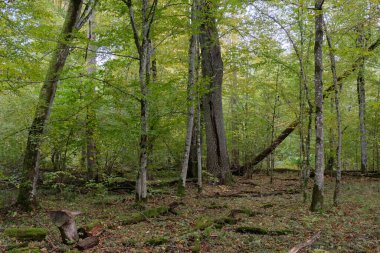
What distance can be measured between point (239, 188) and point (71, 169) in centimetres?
724

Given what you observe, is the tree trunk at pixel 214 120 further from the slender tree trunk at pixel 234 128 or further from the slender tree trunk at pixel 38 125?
the slender tree trunk at pixel 38 125

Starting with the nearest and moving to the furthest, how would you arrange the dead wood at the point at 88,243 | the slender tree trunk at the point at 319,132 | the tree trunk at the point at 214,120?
the dead wood at the point at 88,243 < the slender tree trunk at the point at 319,132 < the tree trunk at the point at 214,120

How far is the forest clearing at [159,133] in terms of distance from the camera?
5.66 metres

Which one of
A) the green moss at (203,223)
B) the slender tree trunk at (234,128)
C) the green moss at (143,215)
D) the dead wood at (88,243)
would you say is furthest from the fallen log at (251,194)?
the dead wood at (88,243)

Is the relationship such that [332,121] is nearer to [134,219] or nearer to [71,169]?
[134,219]

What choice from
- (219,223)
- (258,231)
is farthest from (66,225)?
(258,231)

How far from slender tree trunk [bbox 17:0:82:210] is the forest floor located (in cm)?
56

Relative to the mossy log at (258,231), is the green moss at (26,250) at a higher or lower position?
lower

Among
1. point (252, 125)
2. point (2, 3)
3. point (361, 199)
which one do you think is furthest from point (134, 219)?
point (252, 125)

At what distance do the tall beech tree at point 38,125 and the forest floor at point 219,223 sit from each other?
55cm

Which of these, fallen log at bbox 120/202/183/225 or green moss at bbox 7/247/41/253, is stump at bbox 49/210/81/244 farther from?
fallen log at bbox 120/202/183/225

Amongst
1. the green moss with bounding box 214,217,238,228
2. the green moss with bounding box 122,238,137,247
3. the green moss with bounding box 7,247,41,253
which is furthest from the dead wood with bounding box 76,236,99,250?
the green moss with bounding box 214,217,238,228

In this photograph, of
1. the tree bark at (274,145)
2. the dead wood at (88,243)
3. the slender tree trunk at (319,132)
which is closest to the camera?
the dead wood at (88,243)

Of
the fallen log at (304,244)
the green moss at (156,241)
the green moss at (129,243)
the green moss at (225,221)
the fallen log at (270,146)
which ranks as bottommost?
the green moss at (129,243)
